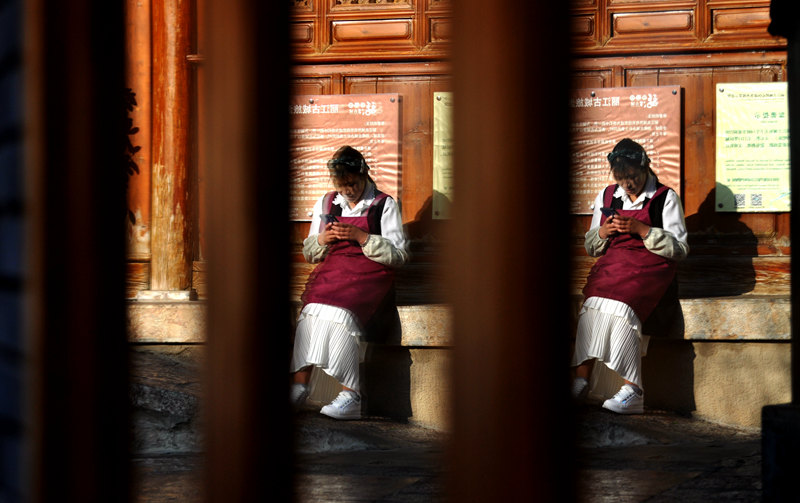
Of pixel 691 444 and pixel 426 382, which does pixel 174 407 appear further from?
pixel 691 444

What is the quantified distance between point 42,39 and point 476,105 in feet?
1.22

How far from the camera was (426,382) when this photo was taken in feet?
14.5

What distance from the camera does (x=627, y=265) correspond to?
171 inches

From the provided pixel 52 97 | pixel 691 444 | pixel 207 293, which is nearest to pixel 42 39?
pixel 52 97

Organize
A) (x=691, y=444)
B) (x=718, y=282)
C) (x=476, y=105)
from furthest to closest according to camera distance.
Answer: (x=718, y=282) → (x=691, y=444) → (x=476, y=105)

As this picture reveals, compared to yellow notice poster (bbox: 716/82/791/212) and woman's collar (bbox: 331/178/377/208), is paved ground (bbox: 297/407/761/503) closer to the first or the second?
woman's collar (bbox: 331/178/377/208)

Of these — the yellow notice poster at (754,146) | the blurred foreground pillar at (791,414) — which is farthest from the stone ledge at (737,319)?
the blurred foreground pillar at (791,414)

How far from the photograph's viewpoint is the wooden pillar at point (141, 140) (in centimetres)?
480

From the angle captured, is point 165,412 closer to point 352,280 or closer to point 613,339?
point 352,280

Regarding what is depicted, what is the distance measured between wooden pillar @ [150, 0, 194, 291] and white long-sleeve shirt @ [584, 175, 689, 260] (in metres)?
2.01

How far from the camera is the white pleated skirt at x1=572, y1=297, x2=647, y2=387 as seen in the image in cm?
421

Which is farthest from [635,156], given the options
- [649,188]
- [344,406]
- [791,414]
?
[791,414]

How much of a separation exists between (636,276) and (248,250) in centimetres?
393

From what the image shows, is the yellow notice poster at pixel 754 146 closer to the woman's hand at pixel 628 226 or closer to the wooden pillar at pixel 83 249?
the woman's hand at pixel 628 226
